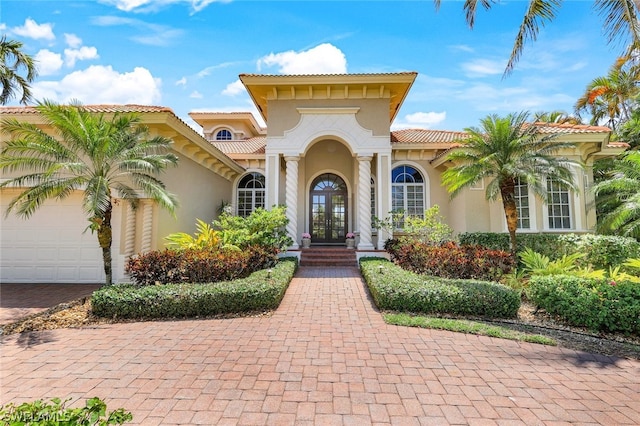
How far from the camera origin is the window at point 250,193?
15.3m

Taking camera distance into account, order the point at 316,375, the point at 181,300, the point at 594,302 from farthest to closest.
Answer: the point at 181,300 < the point at 594,302 < the point at 316,375

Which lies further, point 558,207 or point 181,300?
point 558,207

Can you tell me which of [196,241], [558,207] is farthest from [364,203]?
[558,207]

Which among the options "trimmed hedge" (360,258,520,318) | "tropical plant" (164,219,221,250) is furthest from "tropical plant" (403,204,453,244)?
"tropical plant" (164,219,221,250)

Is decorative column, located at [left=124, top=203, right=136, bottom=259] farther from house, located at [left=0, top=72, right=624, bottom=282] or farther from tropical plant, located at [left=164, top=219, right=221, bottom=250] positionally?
tropical plant, located at [left=164, top=219, right=221, bottom=250]

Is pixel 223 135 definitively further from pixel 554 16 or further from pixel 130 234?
pixel 554 16

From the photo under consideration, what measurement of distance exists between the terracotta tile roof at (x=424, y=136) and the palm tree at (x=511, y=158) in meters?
3.24

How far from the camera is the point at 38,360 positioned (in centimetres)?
419

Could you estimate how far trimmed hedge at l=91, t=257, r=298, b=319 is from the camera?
583cm

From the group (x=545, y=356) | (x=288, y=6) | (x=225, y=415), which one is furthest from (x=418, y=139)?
(x=225, y=415)

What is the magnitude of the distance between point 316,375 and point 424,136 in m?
13.2

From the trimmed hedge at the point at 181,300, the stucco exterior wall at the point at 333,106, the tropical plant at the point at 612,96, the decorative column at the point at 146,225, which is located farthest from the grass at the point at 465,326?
the tropical plant at the point at 612,96

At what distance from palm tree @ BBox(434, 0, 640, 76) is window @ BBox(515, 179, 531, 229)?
4.97 meters

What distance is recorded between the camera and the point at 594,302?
17.4 ft
